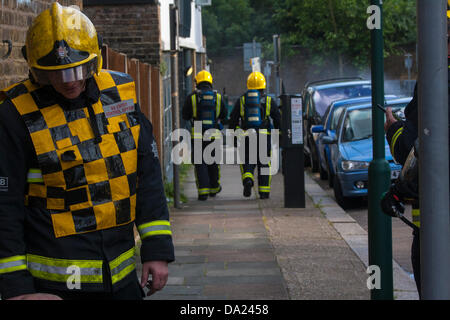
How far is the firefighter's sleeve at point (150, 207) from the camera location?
132 inches

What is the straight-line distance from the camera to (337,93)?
19172mm

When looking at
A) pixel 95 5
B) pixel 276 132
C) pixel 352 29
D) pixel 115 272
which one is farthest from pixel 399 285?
pixel 352 29

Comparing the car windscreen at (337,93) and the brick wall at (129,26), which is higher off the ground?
the brick wall at (129,26)

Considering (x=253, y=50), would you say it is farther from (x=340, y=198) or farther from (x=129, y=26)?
(x=340, y=198)

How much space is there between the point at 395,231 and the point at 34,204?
23.5ft

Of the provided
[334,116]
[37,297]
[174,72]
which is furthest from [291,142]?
[37,297]

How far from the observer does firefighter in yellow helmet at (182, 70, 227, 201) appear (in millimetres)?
13078

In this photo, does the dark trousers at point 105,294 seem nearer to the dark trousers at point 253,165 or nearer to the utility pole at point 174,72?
the utility pole at point 174,72

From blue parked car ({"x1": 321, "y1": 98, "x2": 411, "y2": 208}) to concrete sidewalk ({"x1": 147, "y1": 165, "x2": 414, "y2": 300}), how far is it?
1.21 feet

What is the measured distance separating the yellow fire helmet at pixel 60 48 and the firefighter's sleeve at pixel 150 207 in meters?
0.39

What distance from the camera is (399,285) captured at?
22.3 feet

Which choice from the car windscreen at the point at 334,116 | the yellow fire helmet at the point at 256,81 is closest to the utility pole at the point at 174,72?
the yellow fire helmet at the point at 256,81

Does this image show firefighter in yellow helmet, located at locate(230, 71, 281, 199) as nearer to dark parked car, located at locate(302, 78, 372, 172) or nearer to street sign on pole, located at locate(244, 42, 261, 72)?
dark parked car, located at locate(302, 78, 372, 172)

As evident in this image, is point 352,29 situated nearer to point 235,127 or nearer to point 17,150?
point 235,127
